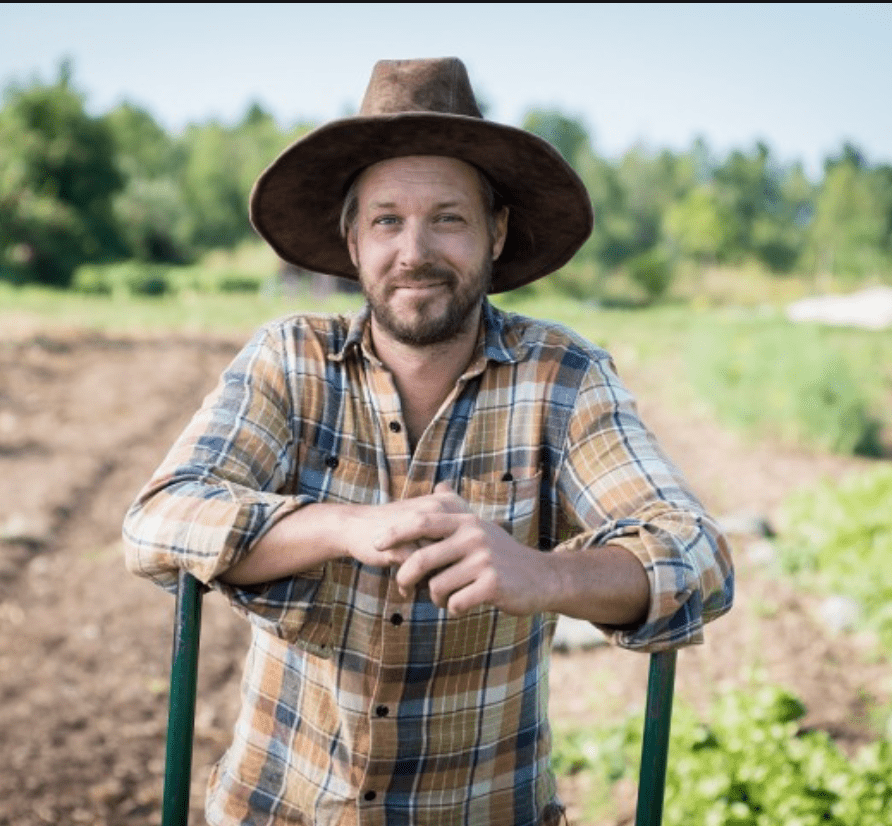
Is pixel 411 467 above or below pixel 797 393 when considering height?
above

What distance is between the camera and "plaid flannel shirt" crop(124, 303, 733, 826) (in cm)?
186

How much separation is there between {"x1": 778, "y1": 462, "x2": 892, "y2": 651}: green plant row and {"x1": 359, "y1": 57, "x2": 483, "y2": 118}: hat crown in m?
4.01

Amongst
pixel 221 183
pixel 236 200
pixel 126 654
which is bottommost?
pixel 126 654

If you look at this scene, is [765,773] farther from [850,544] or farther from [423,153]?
[850,544]

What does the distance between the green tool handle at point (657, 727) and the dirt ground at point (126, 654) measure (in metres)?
2.12

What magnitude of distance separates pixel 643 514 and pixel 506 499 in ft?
1.02

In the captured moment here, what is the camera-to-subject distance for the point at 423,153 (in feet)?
6.68

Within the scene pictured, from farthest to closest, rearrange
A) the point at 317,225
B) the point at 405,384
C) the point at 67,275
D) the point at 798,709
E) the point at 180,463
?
the point at 67,275 < the point at 798,709 < the point at 317,225 < the point at 405,384 < the point at 180,463

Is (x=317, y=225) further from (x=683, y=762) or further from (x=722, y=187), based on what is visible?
(x=722, y=187)

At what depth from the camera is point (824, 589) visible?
594 cm

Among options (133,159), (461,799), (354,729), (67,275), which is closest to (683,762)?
(461,799)

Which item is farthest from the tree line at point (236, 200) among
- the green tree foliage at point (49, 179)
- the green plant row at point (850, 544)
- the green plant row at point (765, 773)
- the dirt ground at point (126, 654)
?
the green plant row at point (765, 773)

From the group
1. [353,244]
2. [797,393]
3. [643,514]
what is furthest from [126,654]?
[797,393]

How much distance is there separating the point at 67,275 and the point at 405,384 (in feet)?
91.4
